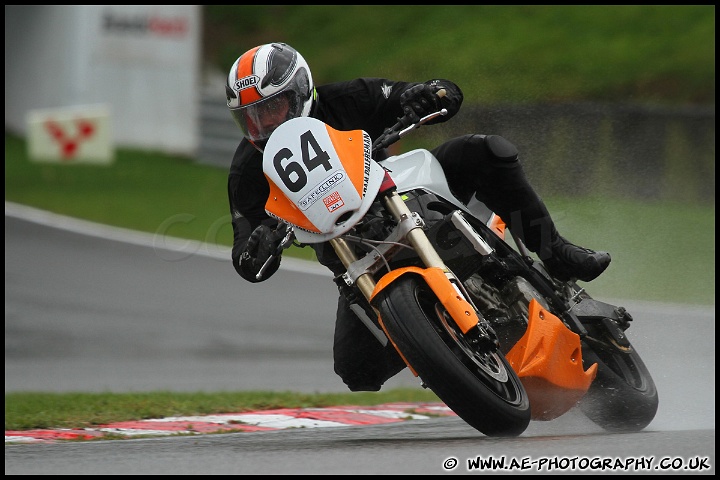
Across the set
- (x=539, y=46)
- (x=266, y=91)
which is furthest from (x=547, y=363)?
(x=539, y=46)

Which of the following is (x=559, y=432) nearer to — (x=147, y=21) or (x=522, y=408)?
(x=522, y=408)

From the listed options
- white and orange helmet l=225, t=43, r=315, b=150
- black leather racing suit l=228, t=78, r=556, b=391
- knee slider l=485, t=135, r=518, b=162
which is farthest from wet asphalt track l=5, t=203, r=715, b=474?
white and orange helmet l=225, t=43, r=315, b=150

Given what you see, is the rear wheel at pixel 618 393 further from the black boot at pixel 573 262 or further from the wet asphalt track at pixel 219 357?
the black boot at pixel 573 262

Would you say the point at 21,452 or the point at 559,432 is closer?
the point at 21,452

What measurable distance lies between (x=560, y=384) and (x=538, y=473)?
3.49 ft

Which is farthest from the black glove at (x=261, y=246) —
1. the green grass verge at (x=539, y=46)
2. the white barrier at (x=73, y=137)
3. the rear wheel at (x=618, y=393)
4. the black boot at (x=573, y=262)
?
the white barrier at (x=73, y=137)

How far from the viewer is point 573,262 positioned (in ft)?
17.7

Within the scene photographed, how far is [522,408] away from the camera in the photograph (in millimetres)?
4477

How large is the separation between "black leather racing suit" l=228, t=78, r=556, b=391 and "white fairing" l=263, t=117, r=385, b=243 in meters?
0.49

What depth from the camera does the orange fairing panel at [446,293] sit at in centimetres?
442

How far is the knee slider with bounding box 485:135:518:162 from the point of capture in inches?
208

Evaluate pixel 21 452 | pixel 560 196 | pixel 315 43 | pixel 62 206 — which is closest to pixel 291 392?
pixel 560 196

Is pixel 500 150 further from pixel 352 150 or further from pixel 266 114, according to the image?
pixel 266 114

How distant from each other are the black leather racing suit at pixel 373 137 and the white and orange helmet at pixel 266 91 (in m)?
0.25
